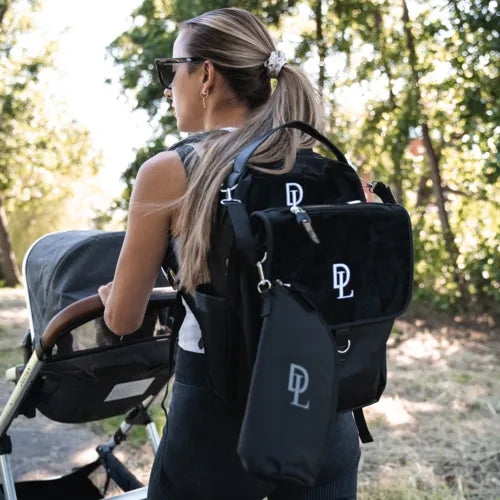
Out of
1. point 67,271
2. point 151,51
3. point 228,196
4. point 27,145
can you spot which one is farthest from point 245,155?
point 27,145

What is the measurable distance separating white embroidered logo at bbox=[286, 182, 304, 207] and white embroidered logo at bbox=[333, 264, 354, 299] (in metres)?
0.16

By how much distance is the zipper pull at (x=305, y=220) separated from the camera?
132cm

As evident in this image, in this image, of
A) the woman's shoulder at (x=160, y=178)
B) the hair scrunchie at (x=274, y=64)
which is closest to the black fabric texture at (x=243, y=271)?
the woman's shoulder at (x=160, y=178)

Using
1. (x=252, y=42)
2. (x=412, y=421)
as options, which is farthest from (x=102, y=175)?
(x=252, y=42)

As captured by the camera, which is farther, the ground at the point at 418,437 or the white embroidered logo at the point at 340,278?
the ground at the point at 418,437

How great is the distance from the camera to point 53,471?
3768 mm

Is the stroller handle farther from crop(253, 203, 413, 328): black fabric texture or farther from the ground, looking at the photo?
the ground

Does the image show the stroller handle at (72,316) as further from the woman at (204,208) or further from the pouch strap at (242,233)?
the pouch strap at (242,233)

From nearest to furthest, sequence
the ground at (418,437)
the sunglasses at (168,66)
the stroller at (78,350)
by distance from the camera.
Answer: the sunglasses at (168,66) < the stroller at (78,350) < the ground at (418,437)

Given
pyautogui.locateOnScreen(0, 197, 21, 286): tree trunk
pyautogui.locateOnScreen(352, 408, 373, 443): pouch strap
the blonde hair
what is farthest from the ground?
pyautogui.locateOnScreen(0, 197, 21, 286): tree trunk

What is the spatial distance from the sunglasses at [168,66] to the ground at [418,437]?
2.29m

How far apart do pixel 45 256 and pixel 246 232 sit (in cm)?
135

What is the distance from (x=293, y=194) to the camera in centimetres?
142

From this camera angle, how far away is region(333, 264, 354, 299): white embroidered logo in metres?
1.39
